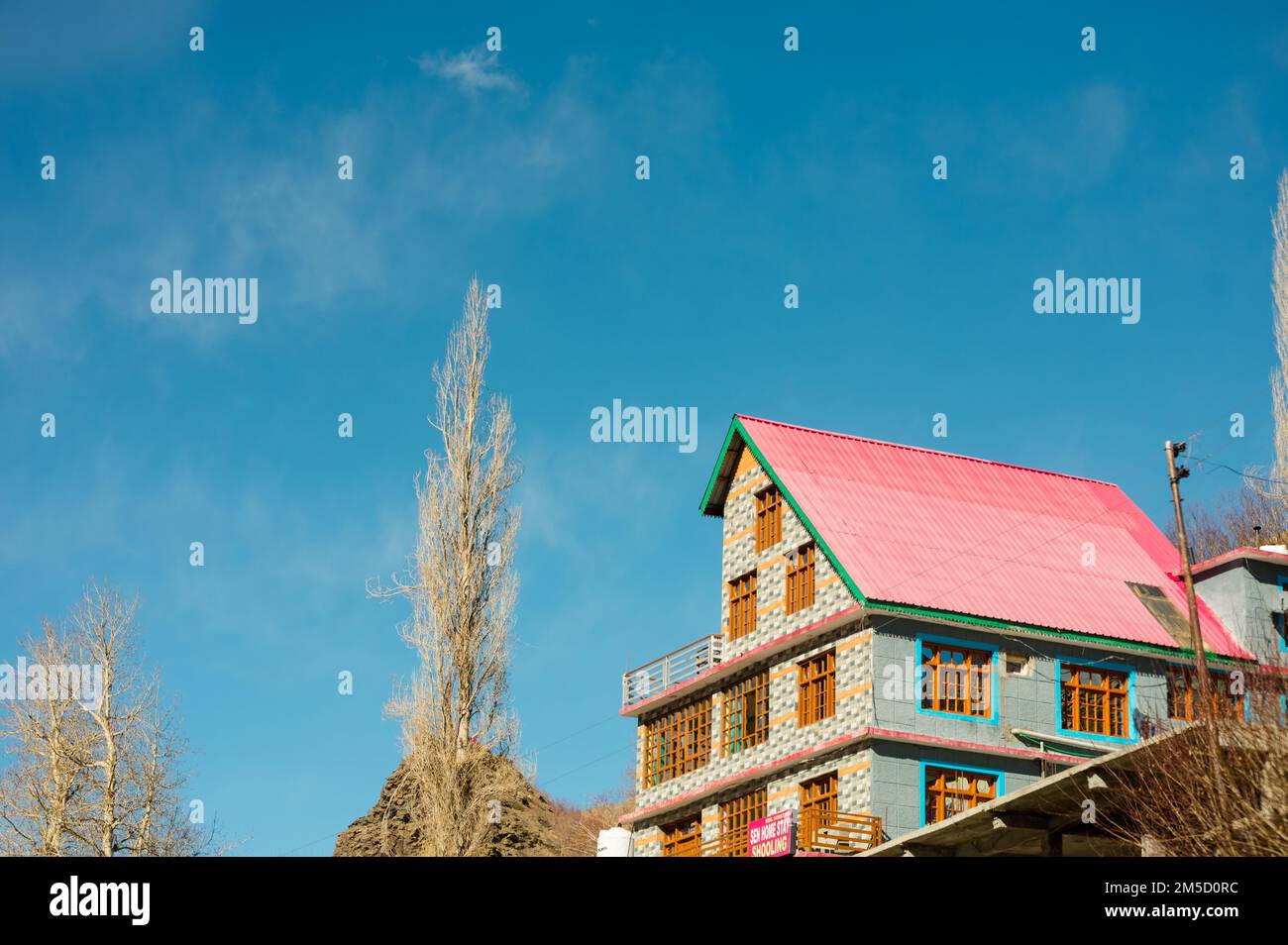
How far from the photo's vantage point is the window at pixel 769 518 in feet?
154

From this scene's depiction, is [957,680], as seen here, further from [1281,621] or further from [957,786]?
[1281,621]

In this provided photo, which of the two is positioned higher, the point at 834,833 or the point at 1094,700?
the point at 1094,700

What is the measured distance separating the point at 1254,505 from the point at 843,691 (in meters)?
44.3

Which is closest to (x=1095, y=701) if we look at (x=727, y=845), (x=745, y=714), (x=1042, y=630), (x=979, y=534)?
(x=1042, y=630)

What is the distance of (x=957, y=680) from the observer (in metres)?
→ 42.1

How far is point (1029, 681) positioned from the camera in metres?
42.7

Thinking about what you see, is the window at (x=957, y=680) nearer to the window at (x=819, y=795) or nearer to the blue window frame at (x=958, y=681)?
the blue window frame at (x=958, y=681)

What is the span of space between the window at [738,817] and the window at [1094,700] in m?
9.01

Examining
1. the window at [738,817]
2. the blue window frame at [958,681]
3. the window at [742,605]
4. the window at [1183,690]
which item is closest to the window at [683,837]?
the window at [738,817]

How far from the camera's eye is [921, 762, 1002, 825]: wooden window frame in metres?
40.2

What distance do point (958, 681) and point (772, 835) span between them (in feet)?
24.3

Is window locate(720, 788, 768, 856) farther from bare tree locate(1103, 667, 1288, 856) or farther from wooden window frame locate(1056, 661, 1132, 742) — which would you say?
bare tree locate(1103, 667, 1288, 856)
